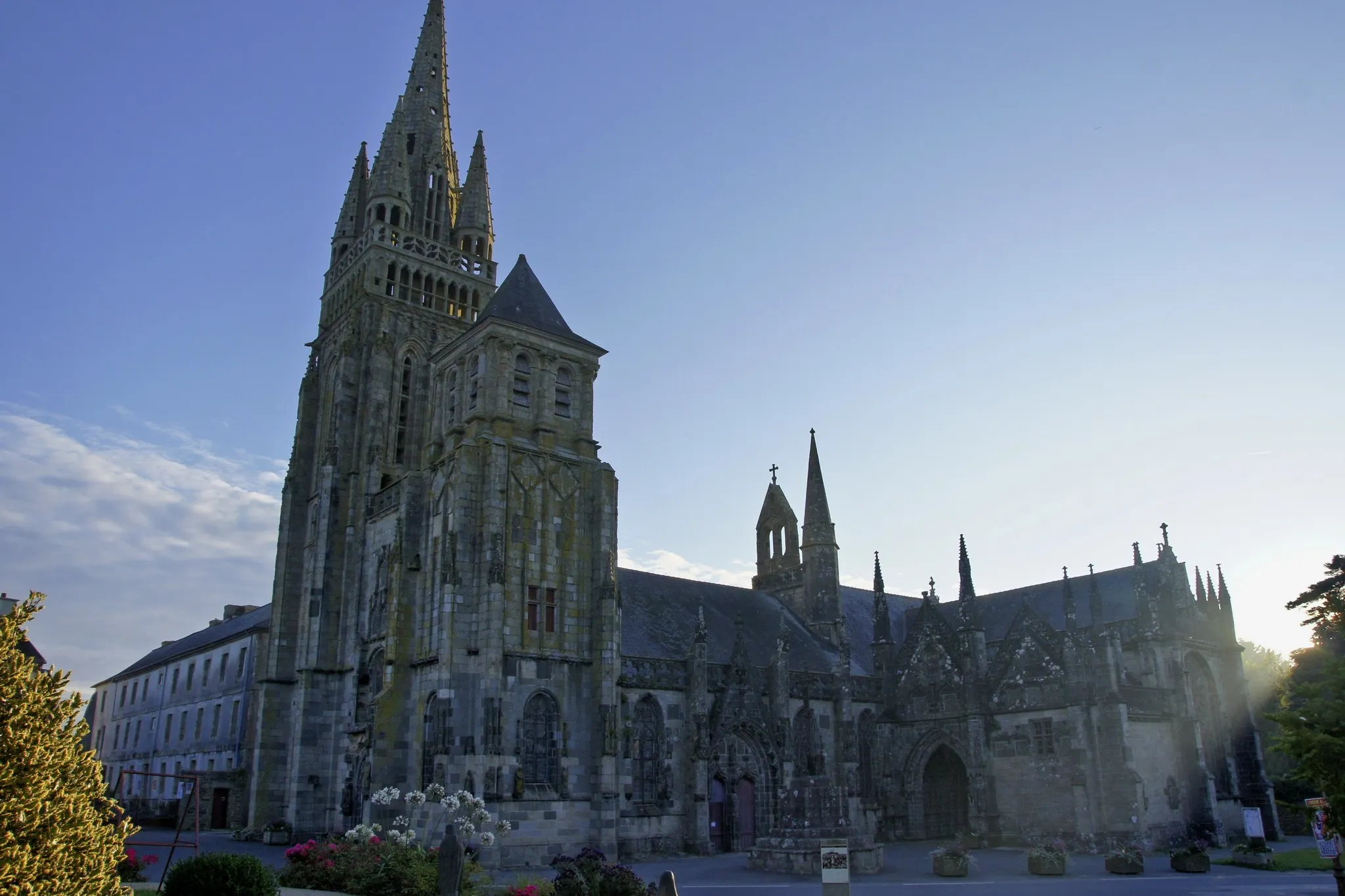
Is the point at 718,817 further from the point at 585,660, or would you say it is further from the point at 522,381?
the point at 522,381

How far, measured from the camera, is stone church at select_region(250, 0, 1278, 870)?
1218 inches

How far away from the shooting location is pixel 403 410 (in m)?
43.6

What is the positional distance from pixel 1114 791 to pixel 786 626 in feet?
55.4

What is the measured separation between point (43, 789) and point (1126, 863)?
27.3 metres

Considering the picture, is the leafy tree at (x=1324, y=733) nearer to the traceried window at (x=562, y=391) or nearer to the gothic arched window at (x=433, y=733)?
the gothic arched window at (x=433, y=733)

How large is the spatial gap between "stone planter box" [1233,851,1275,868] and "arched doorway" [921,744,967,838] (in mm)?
11627

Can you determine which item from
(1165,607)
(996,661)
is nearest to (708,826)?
(996,661)

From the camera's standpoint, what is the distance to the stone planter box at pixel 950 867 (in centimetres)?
2703

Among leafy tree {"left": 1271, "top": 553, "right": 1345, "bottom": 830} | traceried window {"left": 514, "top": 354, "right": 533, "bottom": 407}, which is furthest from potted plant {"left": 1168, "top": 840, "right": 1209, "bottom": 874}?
traceried window {"left": 514, "top": 354, "right": 533, "bottom": 407}

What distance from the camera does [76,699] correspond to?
442 inches

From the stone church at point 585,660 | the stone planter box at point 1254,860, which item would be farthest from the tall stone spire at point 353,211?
the stone planter box at point 1254,860

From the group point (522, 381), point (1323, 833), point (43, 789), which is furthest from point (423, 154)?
point (1323, 833)

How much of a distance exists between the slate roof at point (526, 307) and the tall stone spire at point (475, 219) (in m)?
11.8

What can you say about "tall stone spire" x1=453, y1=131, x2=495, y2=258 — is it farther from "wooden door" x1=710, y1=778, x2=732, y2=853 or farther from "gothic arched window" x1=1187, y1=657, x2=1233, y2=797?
"gothic arched window" x1=1187, y1=657, x2=1233, y2=797
